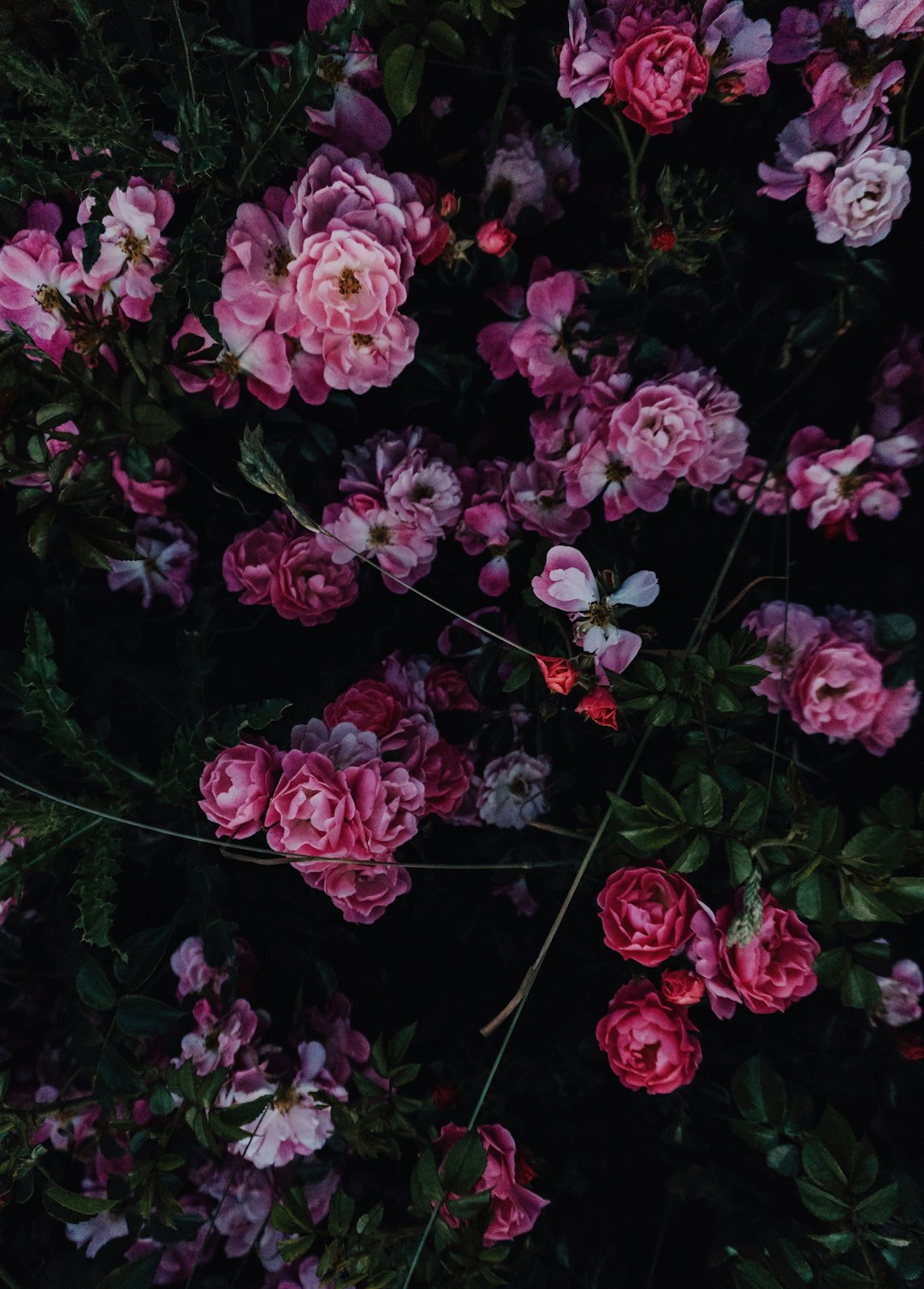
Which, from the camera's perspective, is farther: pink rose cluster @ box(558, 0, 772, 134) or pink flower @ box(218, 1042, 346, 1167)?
pink flower @ box(218, 1042, 346, 1167)

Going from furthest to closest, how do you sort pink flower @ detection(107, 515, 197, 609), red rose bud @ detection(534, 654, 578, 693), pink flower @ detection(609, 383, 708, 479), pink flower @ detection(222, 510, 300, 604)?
pink flower @ detection(107, 515, 197, 609), pink flower @ detection(222, 510, 300, 604), pink flower @ detection(609, 383, 708, 479), red rose bud @ detection(534, 654, 578, 693)

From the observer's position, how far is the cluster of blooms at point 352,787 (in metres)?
0.80

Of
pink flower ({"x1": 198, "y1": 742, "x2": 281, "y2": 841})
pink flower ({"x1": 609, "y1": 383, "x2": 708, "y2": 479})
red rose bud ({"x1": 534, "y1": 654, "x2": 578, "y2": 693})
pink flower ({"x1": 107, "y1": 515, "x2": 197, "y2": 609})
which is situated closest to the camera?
red rose bud ({"x1": 534, "y1": 654, "x2": 578, "y2": 693})

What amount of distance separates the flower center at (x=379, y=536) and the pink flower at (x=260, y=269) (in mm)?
263

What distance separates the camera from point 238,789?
2.68 ft

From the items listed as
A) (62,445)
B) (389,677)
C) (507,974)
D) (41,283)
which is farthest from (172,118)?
(507,974)

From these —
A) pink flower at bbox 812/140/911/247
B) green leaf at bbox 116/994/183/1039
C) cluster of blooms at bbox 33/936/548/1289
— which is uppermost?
pink flower at bbox 812/140/911/247

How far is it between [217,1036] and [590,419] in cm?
96

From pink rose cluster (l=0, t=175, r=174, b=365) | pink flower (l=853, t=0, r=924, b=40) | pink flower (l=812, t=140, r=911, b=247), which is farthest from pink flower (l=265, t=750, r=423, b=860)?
pink flower (l=853, t=0, r=924, b=40)

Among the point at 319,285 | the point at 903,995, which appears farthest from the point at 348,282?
the point at 903,995

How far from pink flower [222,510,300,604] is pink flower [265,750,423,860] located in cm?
30

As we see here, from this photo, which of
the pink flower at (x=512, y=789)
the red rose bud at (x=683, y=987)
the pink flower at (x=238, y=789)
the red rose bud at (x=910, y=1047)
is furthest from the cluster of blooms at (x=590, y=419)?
the red rose bud at (x=910, y=1047)

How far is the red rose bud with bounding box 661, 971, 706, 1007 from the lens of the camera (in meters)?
0.80

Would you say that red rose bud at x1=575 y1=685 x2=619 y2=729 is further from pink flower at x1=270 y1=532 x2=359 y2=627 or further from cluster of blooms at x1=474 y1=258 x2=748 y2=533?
pink flower at x1=270 y1=532 x2=359 y2=627
